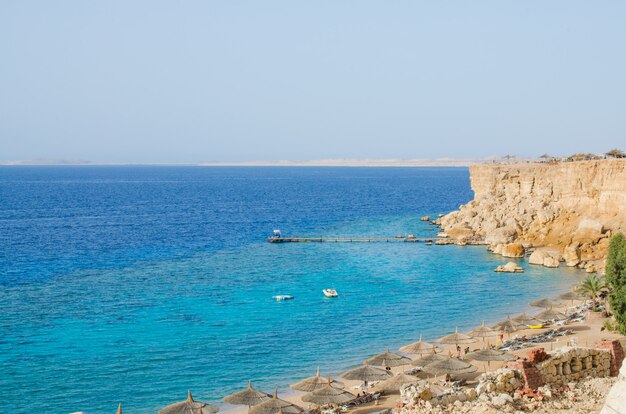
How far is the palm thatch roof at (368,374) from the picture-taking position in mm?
32562

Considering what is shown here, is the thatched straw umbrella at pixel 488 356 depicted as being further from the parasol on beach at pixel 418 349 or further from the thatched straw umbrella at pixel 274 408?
the thatched straw umbrella at pixel 274 408

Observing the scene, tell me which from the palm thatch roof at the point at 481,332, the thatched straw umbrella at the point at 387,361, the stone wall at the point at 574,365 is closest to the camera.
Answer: the stone wall at the point at 574,365

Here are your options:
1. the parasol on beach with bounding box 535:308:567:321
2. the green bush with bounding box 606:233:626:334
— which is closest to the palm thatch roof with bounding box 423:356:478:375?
the green bush with bounding box 606:233:626:334

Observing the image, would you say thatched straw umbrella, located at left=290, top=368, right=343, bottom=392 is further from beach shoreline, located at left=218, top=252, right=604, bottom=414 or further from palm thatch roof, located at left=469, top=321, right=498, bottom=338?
palm thatch roof, located at left=469, top=321, right=498, bottom=338

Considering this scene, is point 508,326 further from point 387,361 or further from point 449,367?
point 387,361

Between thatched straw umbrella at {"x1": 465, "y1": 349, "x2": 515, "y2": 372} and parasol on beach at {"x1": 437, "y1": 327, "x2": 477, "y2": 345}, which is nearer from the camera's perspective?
thatched straw umbrella at {"x1": 465, "y1": 349, "x2": 515, "y2": 372}

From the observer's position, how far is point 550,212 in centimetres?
7875

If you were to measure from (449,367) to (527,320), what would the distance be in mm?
12545

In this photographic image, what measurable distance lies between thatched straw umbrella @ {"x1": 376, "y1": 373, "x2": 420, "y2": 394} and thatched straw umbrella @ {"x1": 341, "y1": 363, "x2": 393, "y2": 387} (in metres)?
0.57

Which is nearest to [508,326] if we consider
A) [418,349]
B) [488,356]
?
[488,356]

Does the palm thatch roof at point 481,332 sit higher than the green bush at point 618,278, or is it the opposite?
the green bush at point 618,278

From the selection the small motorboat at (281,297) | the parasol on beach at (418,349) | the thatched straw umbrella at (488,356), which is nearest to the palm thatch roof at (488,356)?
the thatched straw umbrella at (488,356)

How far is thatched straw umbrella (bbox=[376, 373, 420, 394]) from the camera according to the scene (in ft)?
103

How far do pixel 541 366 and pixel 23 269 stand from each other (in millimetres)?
55264
